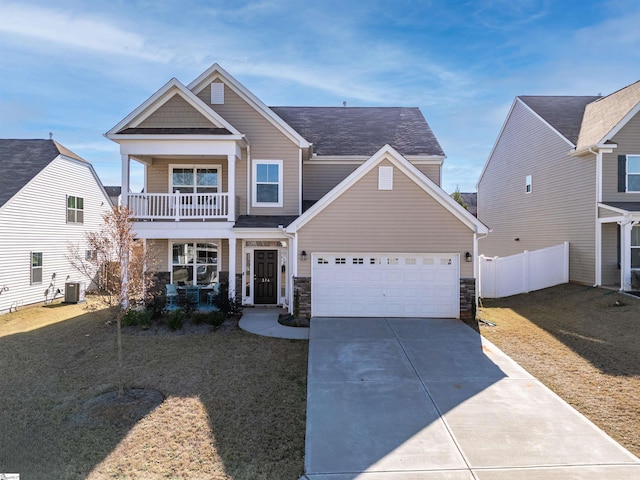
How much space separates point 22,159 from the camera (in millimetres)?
16578

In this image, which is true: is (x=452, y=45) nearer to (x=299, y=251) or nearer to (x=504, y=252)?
(x=299, y=251)

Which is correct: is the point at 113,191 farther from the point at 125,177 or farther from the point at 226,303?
the point at 226,303

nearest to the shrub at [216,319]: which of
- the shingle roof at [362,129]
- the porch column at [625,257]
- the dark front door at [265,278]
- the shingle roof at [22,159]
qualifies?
the dark front door at [265,278]

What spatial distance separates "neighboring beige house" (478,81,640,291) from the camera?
47.6ft

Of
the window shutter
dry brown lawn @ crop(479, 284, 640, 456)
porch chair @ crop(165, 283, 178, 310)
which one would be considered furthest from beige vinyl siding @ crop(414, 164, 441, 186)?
porch chair @ crop(165, 283, 178, 310)

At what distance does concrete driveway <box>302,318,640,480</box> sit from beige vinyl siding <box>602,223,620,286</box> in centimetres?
940

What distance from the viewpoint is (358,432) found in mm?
5141

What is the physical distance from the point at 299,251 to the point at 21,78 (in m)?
14.2

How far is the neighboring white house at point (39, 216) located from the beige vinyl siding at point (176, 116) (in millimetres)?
6419

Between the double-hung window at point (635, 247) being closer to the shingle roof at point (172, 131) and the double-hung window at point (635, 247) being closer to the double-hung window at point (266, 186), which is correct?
the double-hung window at point (266, 186)

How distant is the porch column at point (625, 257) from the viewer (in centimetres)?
1361

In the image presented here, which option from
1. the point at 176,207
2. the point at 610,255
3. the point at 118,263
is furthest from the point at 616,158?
the point at 118,263

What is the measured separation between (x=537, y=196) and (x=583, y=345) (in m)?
11.6

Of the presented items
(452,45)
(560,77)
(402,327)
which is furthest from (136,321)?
(560,77)
